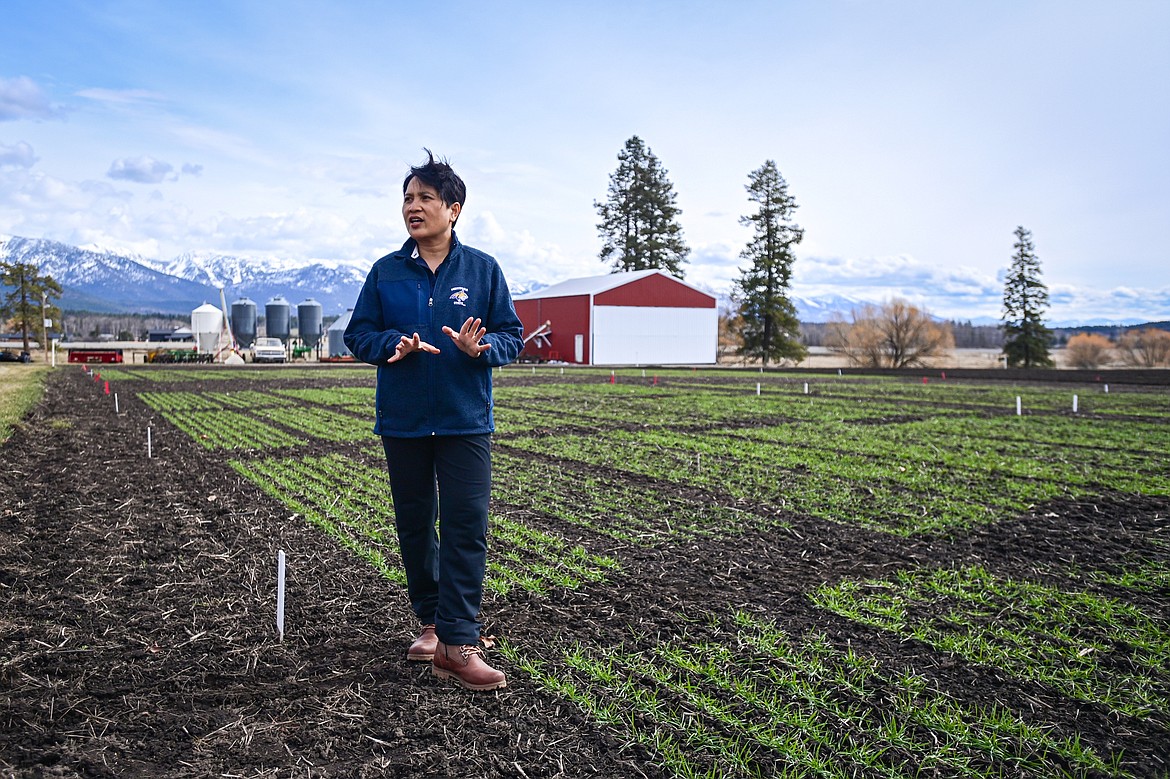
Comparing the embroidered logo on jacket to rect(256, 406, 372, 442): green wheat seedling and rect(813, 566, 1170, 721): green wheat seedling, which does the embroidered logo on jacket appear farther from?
rect(256, 406, 372, 442): green wheat seedling

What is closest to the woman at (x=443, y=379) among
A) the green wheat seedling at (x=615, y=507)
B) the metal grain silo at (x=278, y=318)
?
the green wheat seedling at (x=615, y=507)

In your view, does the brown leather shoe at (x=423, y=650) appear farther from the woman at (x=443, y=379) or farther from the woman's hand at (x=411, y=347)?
the woman's hand at (x=411, y=347)

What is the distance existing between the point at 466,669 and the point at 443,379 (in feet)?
4.39

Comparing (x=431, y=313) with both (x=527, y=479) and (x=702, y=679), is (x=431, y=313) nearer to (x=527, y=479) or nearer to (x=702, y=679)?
(x=702, y=679)

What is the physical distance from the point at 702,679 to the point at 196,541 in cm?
443

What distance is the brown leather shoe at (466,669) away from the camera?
3.71 m

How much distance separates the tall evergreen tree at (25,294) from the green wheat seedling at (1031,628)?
239ft

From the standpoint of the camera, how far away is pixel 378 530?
6723 millimetres

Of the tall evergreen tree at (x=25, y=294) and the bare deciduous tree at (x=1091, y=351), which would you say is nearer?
the bare deciduous tree at (x=1091, y=351)

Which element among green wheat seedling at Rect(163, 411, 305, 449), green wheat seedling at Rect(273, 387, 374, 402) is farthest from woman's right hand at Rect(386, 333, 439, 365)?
green wheat seedling at Rect(273, 387, 374, 402)

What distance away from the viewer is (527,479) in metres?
9.24

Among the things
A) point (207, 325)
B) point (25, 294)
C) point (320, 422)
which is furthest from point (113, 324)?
point (320, 422)

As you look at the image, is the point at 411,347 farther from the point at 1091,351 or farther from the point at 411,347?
the point at 1091,351

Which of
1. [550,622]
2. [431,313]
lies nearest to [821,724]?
[550,622]
